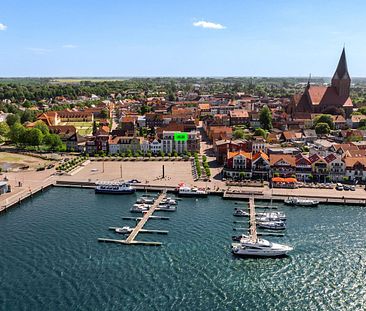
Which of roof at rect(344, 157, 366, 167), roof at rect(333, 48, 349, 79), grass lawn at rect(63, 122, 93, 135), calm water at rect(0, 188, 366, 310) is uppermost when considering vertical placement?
roof at rect(333, 48, 349, 79)

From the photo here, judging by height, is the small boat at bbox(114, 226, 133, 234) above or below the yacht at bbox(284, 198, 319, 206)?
below

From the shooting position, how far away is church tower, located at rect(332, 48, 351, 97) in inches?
4776

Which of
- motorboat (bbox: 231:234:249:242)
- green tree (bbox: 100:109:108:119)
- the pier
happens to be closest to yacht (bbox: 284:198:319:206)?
the pier

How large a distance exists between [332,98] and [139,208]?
9362cm

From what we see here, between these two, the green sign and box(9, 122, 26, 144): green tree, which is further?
box(9, 122, 26, 144): green tree

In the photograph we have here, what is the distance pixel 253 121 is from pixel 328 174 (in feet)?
191

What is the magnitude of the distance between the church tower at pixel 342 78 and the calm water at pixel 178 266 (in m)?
79.3


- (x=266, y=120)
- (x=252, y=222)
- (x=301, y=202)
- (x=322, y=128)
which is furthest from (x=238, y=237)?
(x=266, y=120)

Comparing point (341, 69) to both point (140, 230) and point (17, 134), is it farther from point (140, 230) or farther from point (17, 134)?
point (140, 230)

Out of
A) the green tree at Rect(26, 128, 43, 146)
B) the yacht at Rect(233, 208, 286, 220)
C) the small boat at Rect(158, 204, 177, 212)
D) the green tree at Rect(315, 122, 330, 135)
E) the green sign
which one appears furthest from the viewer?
the green tree at Rect(315, 122, 330, 135)

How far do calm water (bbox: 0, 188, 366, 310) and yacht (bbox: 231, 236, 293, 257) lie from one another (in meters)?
0.77

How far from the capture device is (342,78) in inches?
4788

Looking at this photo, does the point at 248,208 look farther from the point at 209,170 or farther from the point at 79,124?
the point at 79,124

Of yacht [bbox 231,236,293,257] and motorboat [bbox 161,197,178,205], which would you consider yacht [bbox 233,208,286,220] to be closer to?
yacht [bbox 231,236,293,257]
